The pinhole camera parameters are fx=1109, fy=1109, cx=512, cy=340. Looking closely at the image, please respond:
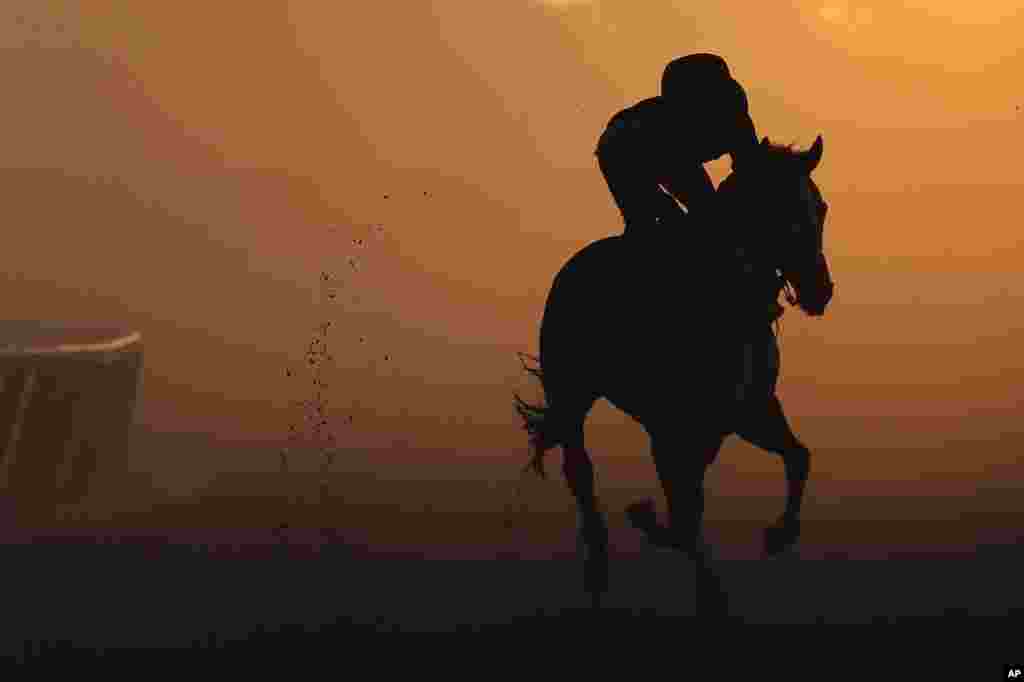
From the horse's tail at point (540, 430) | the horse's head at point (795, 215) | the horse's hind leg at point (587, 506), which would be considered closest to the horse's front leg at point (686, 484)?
the horse's head at point (795, 215)

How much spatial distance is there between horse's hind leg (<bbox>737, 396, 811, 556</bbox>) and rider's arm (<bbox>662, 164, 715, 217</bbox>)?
2.89ft

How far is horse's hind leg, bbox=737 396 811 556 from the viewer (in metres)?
4.57

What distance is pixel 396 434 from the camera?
32.6 feet

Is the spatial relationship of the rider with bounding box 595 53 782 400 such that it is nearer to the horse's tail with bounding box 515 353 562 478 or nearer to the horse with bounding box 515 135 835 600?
the horse with bounding box 515 135 835 600

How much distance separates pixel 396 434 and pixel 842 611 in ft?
18.6

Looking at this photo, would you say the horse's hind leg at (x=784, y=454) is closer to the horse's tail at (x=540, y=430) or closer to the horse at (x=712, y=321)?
the horse at (x=712, y=321)

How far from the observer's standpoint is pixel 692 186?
4461 millimetres

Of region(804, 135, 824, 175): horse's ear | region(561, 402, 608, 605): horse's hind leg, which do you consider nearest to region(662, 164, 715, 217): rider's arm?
region(804, 135, 824, 175): horse's ear

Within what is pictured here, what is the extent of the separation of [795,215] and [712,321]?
53 cm

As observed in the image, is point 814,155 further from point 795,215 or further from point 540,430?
point 540,430

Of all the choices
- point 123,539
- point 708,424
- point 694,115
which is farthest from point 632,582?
point 123,539

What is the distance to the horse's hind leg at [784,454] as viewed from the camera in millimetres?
4566

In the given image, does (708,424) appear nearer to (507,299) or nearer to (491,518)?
(491,518)

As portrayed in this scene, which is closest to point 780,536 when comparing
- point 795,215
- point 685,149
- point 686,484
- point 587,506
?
point 686,484
